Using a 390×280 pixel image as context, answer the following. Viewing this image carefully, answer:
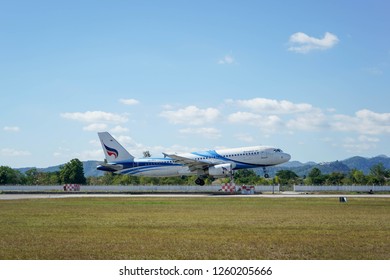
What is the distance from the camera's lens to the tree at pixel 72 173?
151 metres

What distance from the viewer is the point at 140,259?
14.6 m

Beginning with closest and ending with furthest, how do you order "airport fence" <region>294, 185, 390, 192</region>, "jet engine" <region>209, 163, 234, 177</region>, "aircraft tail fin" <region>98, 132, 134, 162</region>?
1. "jet engine" <region>209, 163, 234, 177</region>
2. "airport fence" <region>294, 185, 390, 192</region>
3. "aircraft tail fin" <region>98, 132, 134, 162</region>

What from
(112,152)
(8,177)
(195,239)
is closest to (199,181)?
(112,152)

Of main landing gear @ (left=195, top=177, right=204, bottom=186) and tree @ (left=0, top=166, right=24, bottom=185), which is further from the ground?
tree @ (left=0, top=166, right=24, bottom=185)

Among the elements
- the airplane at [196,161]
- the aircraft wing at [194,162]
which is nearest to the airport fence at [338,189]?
the airplane at [196,161]

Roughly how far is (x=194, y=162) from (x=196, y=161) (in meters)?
0.35

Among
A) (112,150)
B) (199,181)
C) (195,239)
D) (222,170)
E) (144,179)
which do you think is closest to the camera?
(195,239)

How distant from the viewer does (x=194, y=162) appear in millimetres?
73812

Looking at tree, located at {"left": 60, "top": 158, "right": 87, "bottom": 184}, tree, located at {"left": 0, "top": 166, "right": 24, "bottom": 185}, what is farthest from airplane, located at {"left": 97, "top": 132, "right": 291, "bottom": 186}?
Result: tree, located at {"left": 0, "top": 166, "right": 24, "bottom": 185}

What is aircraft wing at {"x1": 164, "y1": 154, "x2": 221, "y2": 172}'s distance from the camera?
73.3 metres

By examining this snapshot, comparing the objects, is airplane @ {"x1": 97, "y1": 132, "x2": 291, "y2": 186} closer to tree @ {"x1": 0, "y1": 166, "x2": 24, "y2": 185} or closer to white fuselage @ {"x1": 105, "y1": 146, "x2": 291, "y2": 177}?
white fuselage @ {"x1": 105, "y1": 146, "x2": 291, "y2": 177}

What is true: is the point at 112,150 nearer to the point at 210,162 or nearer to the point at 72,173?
the point at 210,162

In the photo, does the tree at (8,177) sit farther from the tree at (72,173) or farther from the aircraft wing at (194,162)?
the aircraft wing at (194,162)
